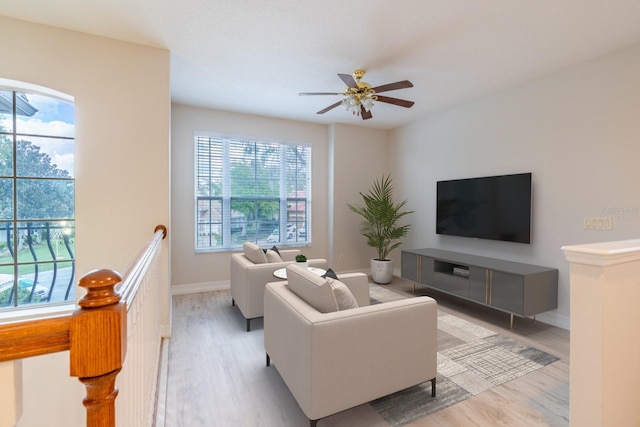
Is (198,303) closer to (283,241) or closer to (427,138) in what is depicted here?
(283,241)

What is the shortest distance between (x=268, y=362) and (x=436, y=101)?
12.9ft

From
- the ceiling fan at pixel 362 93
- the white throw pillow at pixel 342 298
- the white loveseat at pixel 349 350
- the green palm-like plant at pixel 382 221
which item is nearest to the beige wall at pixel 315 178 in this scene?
the green palm-like plant at pixel 382 221

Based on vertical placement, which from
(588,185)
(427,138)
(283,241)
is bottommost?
(283,241)

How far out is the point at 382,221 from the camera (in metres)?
5.03

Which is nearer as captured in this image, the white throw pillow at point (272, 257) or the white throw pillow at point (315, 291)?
the white throw pillow at point (315, 291)

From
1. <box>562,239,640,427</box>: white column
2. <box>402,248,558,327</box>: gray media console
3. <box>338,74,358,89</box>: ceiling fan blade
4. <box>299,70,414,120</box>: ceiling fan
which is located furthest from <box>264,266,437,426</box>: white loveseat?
<box>299,70,414,120</box>: ceiling fan

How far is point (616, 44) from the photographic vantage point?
2.73 metres

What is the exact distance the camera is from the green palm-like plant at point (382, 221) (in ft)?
16.4

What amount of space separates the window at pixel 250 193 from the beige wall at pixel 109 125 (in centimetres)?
174

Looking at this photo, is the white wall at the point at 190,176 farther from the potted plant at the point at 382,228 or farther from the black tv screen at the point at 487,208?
the black tv screen at the point at 487,208

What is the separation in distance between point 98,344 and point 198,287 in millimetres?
4344

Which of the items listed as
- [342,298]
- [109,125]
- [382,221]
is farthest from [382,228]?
Result: [109,125]

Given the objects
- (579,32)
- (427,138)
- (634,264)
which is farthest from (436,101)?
(634,264)

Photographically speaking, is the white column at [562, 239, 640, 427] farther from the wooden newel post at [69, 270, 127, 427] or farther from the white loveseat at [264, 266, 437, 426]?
the wooden newel post at [69, 270, 127, 427]
